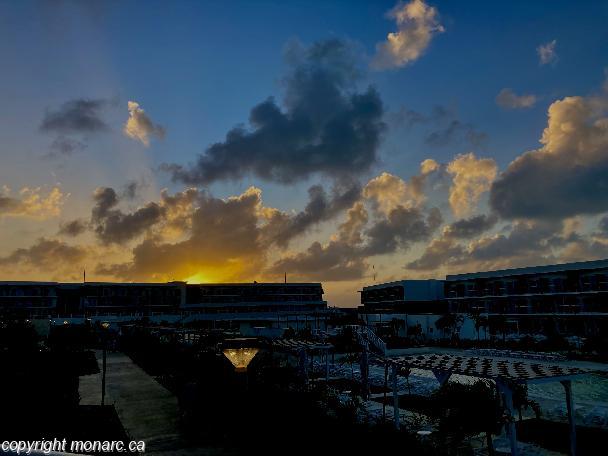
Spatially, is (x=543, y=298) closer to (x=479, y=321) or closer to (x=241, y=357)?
(x=479, y=321)

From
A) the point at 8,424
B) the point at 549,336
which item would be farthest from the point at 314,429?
the point at 549,336

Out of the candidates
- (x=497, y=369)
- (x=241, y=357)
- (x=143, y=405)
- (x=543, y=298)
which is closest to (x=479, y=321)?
(x=543, y=298)

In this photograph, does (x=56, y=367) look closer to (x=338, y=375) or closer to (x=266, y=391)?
(x=266, y=391)

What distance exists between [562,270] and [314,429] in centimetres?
8308

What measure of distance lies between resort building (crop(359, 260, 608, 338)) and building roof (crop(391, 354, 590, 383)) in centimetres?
6112

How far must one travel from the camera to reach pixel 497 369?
63.3 ft

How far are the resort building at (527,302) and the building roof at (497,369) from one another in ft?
201

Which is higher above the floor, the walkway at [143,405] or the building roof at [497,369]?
the building roof at [497,369]

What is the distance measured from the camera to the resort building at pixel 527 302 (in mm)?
78375

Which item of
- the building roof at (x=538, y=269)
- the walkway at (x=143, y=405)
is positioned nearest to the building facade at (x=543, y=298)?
the building roof at (x=538, y=269)

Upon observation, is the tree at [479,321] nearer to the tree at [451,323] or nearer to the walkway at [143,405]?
the tree at [451,323]

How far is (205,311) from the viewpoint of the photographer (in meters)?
131

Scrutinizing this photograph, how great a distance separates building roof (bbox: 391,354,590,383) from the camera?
17.4 m

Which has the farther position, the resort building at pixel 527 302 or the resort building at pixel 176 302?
the resort building at pixel 176 302
